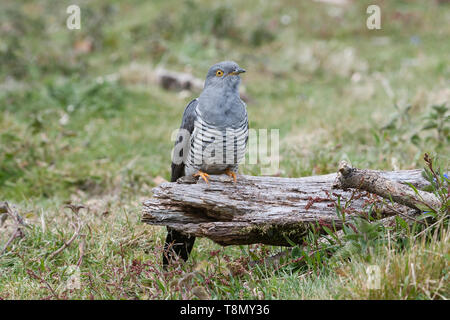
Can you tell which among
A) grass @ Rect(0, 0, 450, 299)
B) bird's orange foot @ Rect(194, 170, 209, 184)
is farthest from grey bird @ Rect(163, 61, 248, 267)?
grass @ Rect(0, 0, 450, 299)

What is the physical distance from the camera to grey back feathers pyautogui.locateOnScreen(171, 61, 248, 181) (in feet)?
10.9

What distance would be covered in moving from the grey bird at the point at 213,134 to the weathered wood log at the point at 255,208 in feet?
0.76

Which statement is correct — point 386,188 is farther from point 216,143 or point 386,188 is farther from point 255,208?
point 216,143

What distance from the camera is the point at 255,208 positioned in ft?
10.1

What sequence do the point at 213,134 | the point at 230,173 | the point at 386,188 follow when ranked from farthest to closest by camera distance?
1. the point at 230,173
2. the point at 213,134
3. the point at 386,188

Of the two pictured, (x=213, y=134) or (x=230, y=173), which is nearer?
(x=213, y=134)

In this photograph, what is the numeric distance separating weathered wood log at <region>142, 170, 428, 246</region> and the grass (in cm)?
25

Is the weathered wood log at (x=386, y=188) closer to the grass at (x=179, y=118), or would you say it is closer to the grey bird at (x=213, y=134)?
the grass at (x=179, y=118)

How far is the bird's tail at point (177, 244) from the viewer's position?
328cm

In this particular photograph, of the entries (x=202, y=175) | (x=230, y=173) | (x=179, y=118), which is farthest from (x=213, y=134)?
(x=179, y=118)

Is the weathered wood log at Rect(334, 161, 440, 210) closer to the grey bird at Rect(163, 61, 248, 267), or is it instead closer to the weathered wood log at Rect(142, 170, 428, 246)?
the weathered wood log at Rect(142, 170, 428, 246)

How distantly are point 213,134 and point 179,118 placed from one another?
4.59 metres

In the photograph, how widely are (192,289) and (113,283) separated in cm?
61
